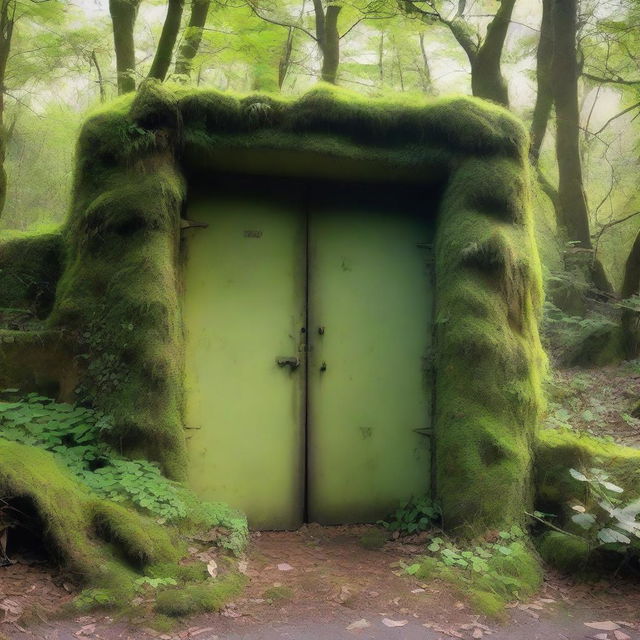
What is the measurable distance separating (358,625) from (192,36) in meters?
9.91

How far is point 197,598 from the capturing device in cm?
322

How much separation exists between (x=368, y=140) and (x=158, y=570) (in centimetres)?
343

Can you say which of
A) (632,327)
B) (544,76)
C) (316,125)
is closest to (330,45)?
(544,76)

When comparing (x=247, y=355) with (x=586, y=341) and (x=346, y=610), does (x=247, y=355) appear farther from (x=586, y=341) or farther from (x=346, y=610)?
(x=586, y=341)

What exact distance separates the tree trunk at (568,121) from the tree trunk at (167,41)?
672 centimetres

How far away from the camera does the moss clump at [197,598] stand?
3100mm

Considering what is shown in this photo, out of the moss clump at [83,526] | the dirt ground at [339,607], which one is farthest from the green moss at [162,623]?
the moss clump at [83,526]

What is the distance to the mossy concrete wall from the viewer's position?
4.33 meters

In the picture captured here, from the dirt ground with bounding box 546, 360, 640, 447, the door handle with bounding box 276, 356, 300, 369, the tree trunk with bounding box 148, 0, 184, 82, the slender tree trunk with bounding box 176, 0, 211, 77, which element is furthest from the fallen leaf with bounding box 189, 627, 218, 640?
the slender tree trunk with bounding box 176, 0, 211, 77

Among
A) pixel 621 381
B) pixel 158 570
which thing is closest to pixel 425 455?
pixel 158 570

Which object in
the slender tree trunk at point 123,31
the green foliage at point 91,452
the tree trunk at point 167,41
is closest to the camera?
the green foliage at point 91,452

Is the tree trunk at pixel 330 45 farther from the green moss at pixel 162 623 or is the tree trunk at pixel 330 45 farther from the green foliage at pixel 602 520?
the green moss at pixel 162 623

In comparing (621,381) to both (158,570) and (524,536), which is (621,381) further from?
(158,570)

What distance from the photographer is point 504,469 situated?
4371 millimetres
